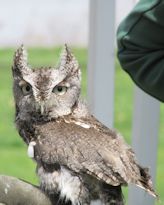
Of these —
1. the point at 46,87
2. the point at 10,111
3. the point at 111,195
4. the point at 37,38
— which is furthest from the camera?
the point at 37,38

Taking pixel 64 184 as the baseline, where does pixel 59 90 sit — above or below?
above

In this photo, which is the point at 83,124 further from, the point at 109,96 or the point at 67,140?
the point at 109,96

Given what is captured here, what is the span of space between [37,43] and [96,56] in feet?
6.11

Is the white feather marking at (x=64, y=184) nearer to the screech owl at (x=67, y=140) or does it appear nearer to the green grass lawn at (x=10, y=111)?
the screech owl at (x=67, y=140)

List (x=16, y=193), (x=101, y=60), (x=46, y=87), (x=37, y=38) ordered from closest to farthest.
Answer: (x=16, y=193)
(x=46, y=87)
(x=101, y=60)
(x=37, y=38)

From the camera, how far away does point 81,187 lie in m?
1.35

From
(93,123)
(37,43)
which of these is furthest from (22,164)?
(93,123)

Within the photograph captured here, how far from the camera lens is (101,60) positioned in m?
2.00

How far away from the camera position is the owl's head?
144cm

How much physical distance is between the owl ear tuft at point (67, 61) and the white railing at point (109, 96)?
1.67ft

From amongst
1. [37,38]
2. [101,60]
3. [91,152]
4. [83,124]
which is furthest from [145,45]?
[37,38]

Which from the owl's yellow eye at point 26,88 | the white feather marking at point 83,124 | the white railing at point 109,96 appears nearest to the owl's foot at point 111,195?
the white feather marking at point 83,124

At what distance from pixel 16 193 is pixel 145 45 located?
318mm

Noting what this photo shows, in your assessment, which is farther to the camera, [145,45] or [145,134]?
[145,134]
